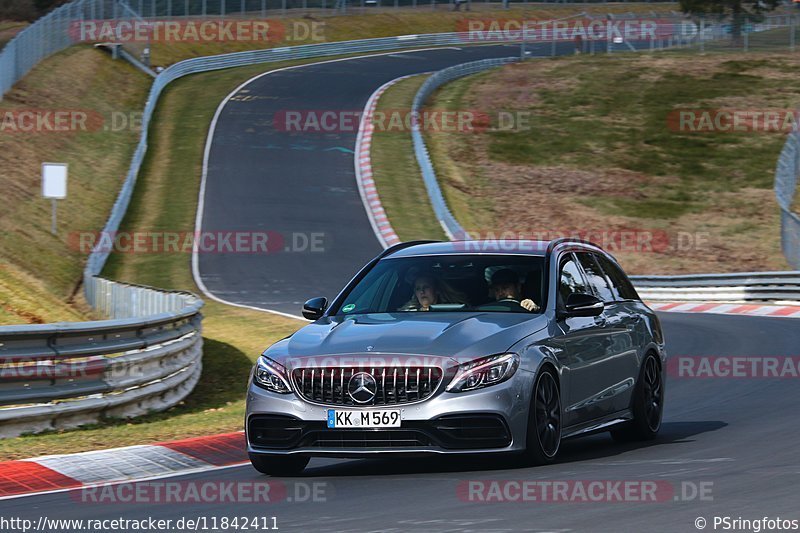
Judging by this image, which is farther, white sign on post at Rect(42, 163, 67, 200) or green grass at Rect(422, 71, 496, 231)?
green grass at Rect(422, 71, 496, 231)

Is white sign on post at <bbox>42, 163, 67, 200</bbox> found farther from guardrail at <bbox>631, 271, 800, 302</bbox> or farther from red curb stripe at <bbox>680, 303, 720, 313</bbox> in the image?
red curb stripe at <bbox>680, 303, 720, 313</bbox>

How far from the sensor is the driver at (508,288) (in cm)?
981

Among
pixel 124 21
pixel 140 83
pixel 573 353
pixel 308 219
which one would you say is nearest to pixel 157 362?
pixel 573 353

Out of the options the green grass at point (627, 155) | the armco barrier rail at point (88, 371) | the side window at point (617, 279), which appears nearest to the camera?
the side window at point (617, 279)

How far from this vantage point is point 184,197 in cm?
3966

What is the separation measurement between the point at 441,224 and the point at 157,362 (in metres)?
24.1

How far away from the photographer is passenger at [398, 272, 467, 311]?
9867mm

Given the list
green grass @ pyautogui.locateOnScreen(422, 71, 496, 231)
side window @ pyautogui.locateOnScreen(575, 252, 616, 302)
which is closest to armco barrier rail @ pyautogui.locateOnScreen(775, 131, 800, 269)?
green grass @ pyautogui.locateOnScreen(422, 71, 496, 231)

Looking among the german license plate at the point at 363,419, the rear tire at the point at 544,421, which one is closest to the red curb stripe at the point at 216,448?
the german license plate at the point at 363,419

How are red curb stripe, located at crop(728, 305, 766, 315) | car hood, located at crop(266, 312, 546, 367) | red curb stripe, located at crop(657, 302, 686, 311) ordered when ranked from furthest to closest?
1. red curb stripe, located at crop(657, 302, 686, 311)
2. red curb stripe, located at crop(728, 305, 766, 315)
3. car hood, located at crop(266, 312, 546, 367)

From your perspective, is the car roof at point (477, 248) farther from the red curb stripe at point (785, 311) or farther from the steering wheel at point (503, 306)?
the red curb stripe at point (785, 311)

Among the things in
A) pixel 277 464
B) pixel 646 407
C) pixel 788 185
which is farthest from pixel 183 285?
pixel 277 464

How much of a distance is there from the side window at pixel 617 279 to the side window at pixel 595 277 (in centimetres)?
16

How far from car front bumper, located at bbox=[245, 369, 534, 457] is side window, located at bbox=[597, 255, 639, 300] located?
102 inches
